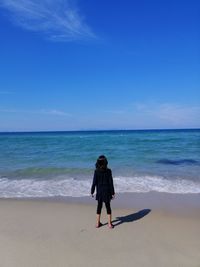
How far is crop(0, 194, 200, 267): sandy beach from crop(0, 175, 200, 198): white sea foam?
1491mm

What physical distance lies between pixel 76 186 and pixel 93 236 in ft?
16.6

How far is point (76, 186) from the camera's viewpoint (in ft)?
36.4

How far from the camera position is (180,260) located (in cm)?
496

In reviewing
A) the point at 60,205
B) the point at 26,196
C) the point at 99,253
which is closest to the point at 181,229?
Answer: the point at 99,253

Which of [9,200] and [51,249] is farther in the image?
[9,200]

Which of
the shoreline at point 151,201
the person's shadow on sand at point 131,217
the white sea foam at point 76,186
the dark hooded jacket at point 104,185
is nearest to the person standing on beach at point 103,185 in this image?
the dark hooded jacket at point 104,185

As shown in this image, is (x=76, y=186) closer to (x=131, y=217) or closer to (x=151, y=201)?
(x=151, y=201)

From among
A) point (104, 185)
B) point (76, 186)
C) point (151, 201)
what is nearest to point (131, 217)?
point (104, 185)

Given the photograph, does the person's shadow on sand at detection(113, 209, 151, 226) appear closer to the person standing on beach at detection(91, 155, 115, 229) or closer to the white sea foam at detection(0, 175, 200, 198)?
the person standing on beach at detection(91, 155, 115, 229)

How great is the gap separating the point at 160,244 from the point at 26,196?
5.28m

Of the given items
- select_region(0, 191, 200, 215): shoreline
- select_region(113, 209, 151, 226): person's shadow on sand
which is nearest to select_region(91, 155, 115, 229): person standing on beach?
select_region(113, 209, 151, 226): person's shadow on sand

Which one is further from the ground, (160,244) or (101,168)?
(101,168)

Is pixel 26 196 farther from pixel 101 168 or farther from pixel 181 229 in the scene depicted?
pixel 181 229

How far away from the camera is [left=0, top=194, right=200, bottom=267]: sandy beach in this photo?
5.01 m
